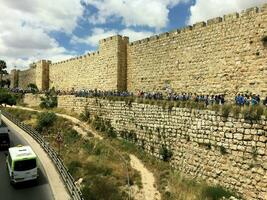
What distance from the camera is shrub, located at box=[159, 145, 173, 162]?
1808 centimetres

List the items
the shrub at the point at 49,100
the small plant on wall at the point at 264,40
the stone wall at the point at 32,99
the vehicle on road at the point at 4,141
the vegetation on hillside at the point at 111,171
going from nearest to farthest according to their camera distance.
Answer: the vegetation on hillside at the point at 111,171 < the small plant on wall at the point at 264,40 < the vehicle on road at the point at 4,141 < the shrub at the point at 49,100 < the stone wall at the point at 32,99

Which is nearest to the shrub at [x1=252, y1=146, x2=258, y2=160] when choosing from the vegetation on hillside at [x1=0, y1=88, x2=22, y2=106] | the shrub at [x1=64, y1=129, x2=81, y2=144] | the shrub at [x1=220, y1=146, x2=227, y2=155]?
the shrub at [x1=220, y1=146, x2=227, y2=155]

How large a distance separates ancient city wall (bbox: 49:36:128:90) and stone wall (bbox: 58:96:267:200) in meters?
6.56

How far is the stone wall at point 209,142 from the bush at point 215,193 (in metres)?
Result: 0.27

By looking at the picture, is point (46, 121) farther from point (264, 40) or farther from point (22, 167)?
point (264, 40)

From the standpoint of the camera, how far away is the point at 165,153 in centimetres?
1831

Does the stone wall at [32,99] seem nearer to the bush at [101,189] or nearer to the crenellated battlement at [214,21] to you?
the crenellated battlement at [214,21]

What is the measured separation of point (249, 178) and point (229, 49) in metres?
7.63

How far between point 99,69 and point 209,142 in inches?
686

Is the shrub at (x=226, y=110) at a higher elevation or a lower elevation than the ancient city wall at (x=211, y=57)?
lower

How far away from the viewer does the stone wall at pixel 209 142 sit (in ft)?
42.9

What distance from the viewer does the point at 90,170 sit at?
699 inches

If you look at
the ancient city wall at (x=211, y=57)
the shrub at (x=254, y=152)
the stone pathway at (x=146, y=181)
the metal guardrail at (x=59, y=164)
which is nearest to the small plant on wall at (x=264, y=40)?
the ancient city wall at (x=211, y=57)

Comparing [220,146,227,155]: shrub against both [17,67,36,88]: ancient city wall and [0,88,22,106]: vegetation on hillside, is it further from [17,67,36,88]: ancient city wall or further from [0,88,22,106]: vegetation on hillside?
[17,67,36,88]: ancient city wall
